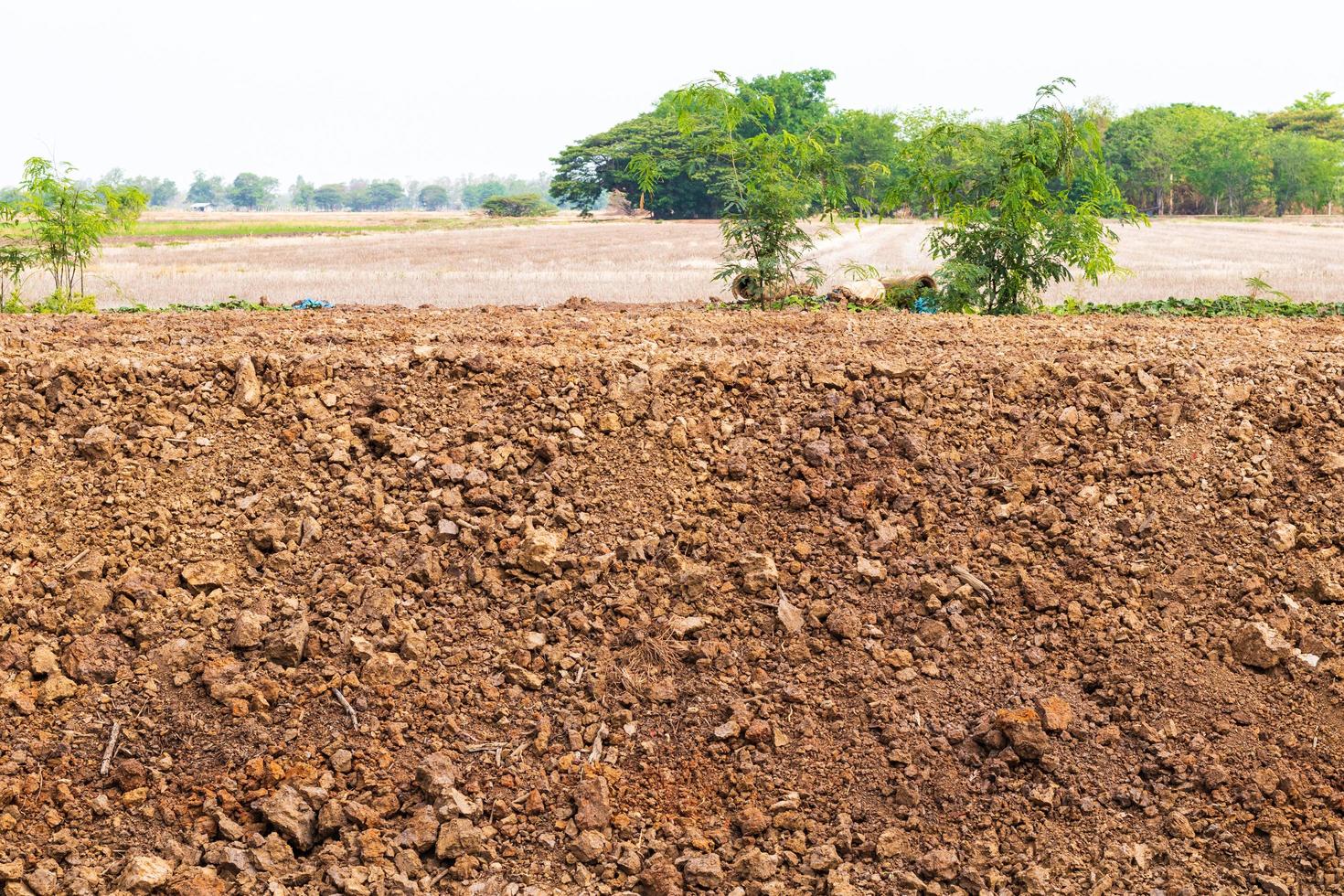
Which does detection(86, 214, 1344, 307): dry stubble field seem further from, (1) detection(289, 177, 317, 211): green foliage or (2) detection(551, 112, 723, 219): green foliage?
(1) detection(289, 177, 317, 211): green foliage

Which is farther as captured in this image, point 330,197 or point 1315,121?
point 330,197

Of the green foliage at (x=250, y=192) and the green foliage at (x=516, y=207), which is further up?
the green foliage at (x=250, y=192)

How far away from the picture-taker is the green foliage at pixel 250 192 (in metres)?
147

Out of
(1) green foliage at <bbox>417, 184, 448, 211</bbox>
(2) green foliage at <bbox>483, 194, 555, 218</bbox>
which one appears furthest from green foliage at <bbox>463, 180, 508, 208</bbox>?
(2) green foliage at <bbox>483, 194, 555, 218</bbox>

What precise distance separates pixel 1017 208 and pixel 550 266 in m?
13.0

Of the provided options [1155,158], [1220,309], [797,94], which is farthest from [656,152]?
[1220,309]

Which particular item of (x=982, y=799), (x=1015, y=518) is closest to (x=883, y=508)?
(x=1015, y=518)

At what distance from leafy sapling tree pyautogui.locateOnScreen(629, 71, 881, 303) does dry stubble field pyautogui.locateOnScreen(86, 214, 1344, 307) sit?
228 cm

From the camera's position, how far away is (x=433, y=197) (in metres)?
167

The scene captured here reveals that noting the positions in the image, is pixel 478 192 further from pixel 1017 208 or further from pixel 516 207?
pixel 1017 208

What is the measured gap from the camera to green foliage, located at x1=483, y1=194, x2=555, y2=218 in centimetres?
7324

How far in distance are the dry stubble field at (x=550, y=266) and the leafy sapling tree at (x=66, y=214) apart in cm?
74

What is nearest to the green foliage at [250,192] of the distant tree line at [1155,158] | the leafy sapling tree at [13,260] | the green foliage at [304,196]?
the green foliage at [304,196]

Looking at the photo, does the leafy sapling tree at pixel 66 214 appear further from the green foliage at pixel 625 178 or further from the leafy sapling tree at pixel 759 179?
the green foliage at pixel 625 178
